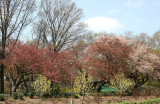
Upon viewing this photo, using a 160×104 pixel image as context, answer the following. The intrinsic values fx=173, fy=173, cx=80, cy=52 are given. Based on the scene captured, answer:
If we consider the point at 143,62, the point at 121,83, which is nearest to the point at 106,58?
the point at 121,83

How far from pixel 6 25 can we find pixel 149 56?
51.5 feet

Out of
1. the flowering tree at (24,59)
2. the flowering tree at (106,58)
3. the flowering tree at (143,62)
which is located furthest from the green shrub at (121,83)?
the flowering tree at (24,59)

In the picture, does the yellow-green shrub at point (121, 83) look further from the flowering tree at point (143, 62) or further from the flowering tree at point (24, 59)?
the flowering tree at point (24, 59)

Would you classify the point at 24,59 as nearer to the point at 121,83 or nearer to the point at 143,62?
the point at 121,83

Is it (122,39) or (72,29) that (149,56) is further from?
(72,29)

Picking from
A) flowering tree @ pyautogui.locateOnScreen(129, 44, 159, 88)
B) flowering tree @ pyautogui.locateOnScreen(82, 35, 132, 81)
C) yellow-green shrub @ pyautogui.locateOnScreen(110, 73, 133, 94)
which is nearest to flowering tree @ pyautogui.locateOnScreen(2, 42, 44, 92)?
flowering tree @ pyautogui.locateOnScreen(82, 35, 132, 81)

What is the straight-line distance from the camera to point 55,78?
48.4 feet

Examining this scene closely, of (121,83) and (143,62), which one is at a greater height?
(143,62)

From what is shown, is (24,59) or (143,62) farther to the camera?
(143,62)

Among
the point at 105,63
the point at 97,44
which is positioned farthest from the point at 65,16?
the point at 105,63

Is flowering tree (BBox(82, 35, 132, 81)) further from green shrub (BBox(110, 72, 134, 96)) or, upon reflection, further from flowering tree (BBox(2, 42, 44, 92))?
flowering tree (BBox(2, 42, 44, 92))

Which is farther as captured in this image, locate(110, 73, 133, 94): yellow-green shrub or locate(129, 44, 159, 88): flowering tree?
locate(129, 44, 159, 88): flowering tree

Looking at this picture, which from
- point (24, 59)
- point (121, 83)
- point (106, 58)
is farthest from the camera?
point (106, 58)

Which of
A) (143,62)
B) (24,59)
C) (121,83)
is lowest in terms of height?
(121,83)
